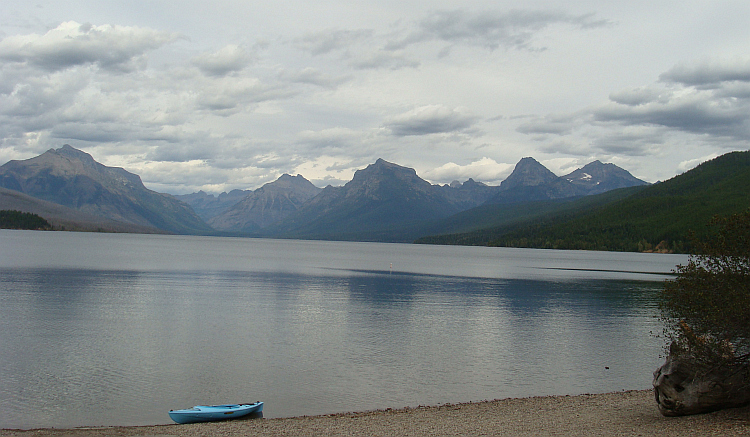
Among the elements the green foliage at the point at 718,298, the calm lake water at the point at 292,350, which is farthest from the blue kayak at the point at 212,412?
the green foliage at the point at 718,298

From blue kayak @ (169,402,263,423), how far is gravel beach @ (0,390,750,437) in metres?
0.80

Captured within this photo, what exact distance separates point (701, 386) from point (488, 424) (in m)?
9.37

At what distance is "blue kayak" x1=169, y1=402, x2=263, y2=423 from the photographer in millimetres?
26984

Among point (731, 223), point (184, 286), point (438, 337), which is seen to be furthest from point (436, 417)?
point (184, 286)

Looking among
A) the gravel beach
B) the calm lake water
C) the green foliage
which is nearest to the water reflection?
the calm lake water

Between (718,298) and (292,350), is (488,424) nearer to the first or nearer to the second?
(718,298)

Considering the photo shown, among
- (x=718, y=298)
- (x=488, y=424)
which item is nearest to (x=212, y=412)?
(x=488, y=424)

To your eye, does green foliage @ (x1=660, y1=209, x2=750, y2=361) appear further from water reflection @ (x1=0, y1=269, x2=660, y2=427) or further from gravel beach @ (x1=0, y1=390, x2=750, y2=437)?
water reflection @ (x1=0, y1=269, x2=660, y2=427)

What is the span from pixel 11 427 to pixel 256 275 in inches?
3740

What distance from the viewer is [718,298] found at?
24047 mm

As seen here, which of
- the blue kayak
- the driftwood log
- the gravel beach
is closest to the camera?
the gravel beach

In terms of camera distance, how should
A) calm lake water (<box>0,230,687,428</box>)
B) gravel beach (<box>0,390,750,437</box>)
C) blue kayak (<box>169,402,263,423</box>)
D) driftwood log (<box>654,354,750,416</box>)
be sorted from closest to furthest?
gravel beach (<box>0,390,750,437</box>), driftwood log (<box>654,354,750,416</box>), blue kayak (<box>169,402,263,423</box>), calm lake water (<box>0,230,687,428</box>)

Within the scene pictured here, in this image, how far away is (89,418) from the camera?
27.4m

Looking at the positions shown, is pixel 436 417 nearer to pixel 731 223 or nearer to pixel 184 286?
pixel 731 223
